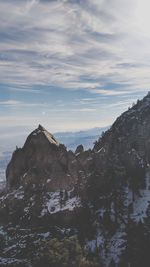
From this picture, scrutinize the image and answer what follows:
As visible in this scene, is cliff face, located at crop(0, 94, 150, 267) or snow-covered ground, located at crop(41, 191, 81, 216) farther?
snow-covered ground, located at crop(41, 191, 81, 216)

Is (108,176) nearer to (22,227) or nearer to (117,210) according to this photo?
(117,210)

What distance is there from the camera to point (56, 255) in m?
107

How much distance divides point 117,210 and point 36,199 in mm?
42453

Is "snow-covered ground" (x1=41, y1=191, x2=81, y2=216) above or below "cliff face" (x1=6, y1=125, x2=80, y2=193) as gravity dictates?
below

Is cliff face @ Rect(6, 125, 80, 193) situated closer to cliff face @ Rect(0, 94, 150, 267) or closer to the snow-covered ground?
cliff face @ Rect(0, 94, 150, 267)

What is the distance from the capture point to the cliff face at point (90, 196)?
475 ft

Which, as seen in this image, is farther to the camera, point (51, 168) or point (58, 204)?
point (51, 168)

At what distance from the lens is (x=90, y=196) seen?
168500 mm

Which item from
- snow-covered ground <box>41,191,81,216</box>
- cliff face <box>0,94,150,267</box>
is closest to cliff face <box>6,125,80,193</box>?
cliff face <box>0,94,150,267</box>

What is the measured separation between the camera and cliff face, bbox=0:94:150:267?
145m

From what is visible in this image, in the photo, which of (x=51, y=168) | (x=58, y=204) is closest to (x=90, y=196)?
(x=58, y=204)

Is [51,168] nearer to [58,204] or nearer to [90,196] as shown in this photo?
[58,204]

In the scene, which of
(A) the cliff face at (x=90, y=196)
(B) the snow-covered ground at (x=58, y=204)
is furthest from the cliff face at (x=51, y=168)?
(B) the snow-covered ground at (x=58, y=204)

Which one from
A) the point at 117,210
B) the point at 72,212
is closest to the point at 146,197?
the point at 117,210
